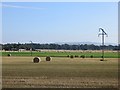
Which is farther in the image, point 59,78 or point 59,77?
point 59,77

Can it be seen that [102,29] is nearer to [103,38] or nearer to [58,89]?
[103,38]

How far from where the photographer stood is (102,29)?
87.1m

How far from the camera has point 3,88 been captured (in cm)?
2144

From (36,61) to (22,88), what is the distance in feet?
154

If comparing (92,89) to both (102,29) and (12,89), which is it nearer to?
(12,89)

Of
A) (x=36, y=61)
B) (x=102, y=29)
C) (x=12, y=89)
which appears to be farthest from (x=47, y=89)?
(x=102, y=29)

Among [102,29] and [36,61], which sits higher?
[102,29]

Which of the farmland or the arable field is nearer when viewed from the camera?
the arable field

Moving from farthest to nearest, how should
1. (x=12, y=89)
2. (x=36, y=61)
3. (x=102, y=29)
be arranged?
(x=102, y=29)
(x=36, y=61)
(x=12, y=89)

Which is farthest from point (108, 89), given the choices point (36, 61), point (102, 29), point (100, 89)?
point (102, 29)

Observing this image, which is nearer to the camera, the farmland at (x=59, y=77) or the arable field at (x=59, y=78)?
the arable field at (x=59, y=78)

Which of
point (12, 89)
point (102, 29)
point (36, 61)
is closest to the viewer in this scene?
point (12, 89)

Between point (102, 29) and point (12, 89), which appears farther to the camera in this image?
point (102, 29)

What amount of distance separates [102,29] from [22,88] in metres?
66.8
